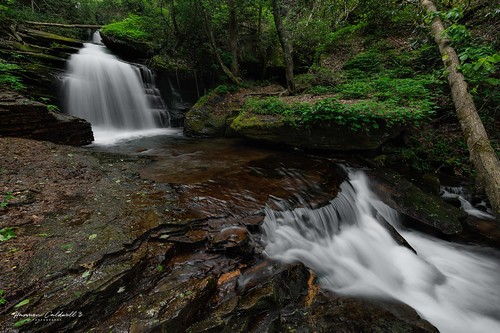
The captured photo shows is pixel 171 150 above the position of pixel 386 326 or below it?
above

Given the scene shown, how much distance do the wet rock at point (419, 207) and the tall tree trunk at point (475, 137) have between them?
865 mm

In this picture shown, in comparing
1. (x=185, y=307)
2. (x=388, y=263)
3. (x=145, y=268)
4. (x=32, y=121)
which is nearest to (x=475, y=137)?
(x=388, y=263)

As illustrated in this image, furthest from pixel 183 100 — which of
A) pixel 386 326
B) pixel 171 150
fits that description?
pixel 386 326

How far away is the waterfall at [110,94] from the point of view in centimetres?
855

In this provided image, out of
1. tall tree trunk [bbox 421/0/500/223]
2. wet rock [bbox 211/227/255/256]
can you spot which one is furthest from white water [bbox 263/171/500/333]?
tall tree trunk [bbox 421/0/500/223]

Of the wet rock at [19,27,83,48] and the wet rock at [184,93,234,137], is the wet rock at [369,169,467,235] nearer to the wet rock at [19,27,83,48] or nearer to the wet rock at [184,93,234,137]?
the wet rock at [184,93,234,137]

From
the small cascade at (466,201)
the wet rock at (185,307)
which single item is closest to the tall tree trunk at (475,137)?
the small cascade at (466,201)

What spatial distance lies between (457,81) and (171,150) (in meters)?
7.40

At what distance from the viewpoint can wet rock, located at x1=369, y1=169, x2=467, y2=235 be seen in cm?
416

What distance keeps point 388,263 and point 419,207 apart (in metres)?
1.73

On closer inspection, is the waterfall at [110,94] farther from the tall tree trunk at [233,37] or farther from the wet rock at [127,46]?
the tall tree trunk at [233,37]

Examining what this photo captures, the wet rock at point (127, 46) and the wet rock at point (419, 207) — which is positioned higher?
the wet rock at point (127, 46)

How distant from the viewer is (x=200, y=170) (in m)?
4.78

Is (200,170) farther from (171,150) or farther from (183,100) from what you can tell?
(183,100)
